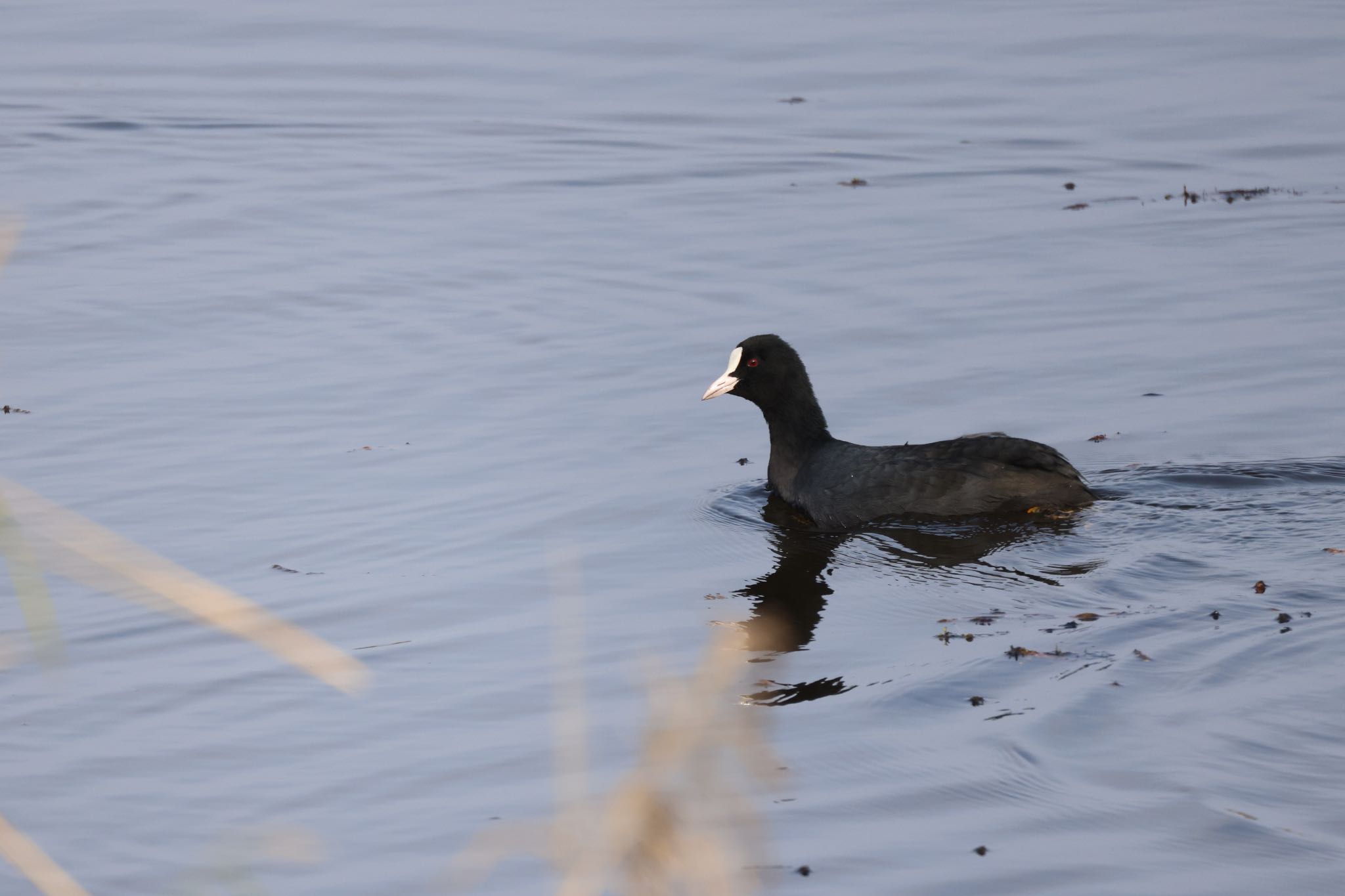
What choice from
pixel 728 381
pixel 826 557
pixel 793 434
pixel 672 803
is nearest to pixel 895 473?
pixel 826 557

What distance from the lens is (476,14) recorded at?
73.3ft

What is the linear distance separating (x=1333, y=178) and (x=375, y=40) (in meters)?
11.9

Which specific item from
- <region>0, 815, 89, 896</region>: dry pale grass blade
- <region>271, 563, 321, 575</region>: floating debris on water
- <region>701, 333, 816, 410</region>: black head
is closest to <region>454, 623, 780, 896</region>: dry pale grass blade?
<region>0, 815, 89, 896</region>: dry pale grass blade

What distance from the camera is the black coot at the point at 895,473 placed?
7863 millimetres

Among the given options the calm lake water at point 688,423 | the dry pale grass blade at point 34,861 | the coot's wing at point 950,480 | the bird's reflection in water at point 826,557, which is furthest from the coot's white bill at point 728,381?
the dry pale grass blade at point 34,861

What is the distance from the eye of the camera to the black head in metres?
8.86

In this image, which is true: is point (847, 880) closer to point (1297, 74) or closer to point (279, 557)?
point (279, 557)

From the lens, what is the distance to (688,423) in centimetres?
966

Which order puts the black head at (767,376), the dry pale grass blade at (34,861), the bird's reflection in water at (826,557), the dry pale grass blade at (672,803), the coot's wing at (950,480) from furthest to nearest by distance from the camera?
the black head at (767,376) < the coot's wing at (950,480) < the bird's reflection in water at (826,557) < the dry pale grass blade at (672,803) < the dry pale grass blade at (34,861)

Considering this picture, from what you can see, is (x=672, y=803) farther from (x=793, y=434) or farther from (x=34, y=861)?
(x=793, y=434)

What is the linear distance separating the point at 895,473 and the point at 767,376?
1164mm

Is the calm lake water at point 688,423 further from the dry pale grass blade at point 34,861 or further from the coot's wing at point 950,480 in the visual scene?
the dry pale grass blade at point 34,861

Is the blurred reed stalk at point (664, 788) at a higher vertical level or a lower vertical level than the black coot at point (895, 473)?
higher

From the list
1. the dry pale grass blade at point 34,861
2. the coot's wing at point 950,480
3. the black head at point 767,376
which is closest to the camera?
the dry pale grass blade at point 34,861
